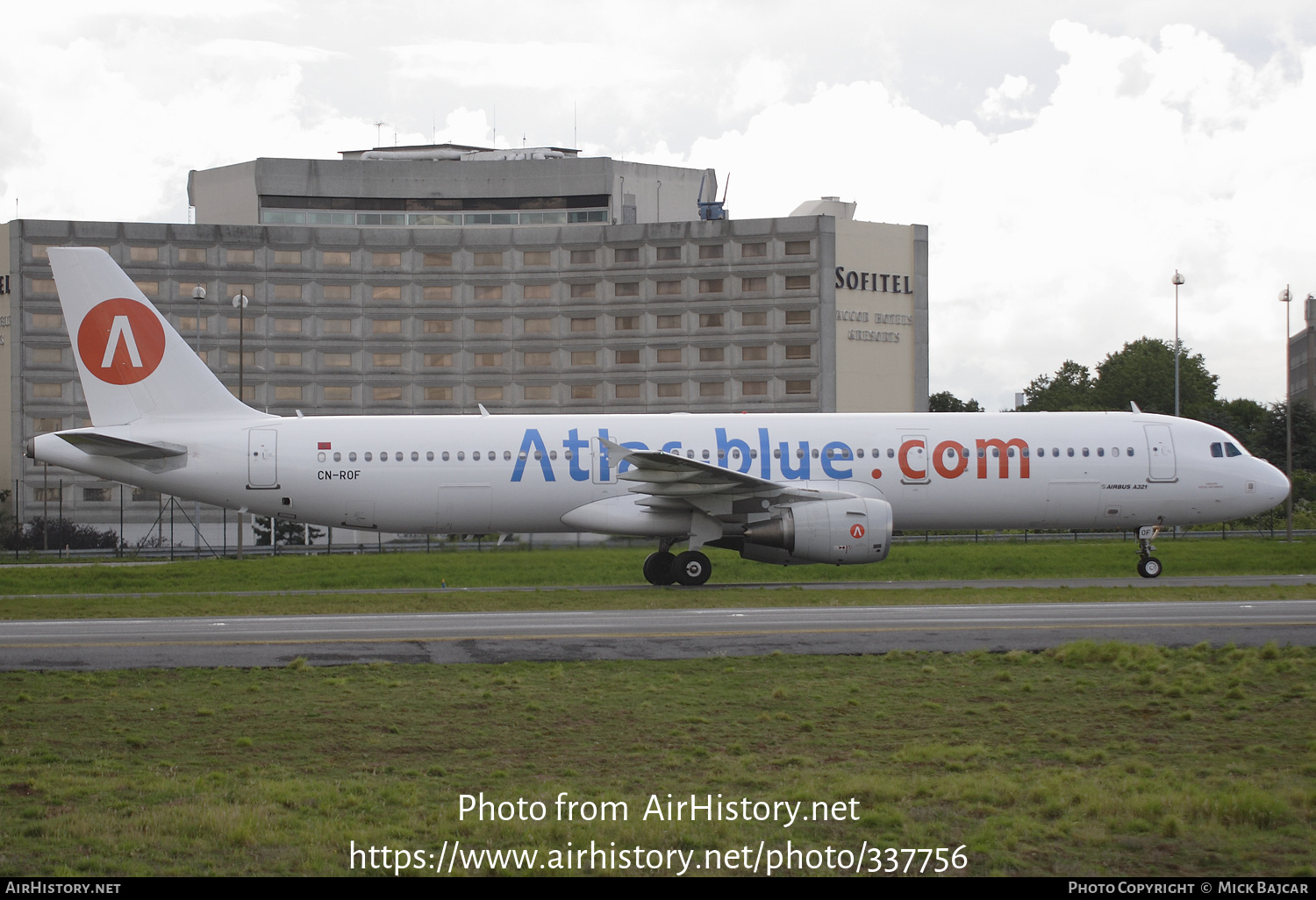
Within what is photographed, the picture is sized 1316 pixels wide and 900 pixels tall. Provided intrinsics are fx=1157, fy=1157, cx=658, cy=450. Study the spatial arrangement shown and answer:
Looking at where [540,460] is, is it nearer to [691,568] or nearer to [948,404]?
[691,568]

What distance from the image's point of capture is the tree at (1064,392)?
116 metres

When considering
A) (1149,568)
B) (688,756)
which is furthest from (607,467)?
(688,756)

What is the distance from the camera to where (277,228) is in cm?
7794

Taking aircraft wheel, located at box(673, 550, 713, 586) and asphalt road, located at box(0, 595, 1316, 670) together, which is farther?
aircraft wheel, located at box(673, 550, 713, 586)

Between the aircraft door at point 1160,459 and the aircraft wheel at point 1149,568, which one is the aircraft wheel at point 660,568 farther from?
the aircraft door at point 1160,459

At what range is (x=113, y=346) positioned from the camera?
86.4 ft

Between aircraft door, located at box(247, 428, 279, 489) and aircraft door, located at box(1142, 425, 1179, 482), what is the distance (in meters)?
20.0

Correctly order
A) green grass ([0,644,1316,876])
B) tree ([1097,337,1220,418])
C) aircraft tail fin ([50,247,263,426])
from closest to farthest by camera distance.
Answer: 1. green grass ([0,644,1316,876])
2. aircraft tail fin ([50,247,263,426])
3. tree ([1097,337,1220,418])

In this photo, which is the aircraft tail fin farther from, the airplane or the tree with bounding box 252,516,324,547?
the tree with bounding box 252,516,324,547

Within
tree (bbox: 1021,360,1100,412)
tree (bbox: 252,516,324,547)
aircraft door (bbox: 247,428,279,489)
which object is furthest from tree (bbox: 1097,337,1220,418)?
aircraft door (bbox: 247,428,279,489)

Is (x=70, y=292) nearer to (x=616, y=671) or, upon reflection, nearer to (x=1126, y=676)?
(x=616, y=671)

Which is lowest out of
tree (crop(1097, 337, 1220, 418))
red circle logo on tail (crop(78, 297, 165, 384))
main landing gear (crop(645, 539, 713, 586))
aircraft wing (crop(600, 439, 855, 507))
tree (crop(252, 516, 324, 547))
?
tree (crop(252, 516, 324, 547))

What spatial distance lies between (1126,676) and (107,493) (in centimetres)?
7401

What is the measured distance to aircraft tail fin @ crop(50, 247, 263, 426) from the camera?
1033 inches
